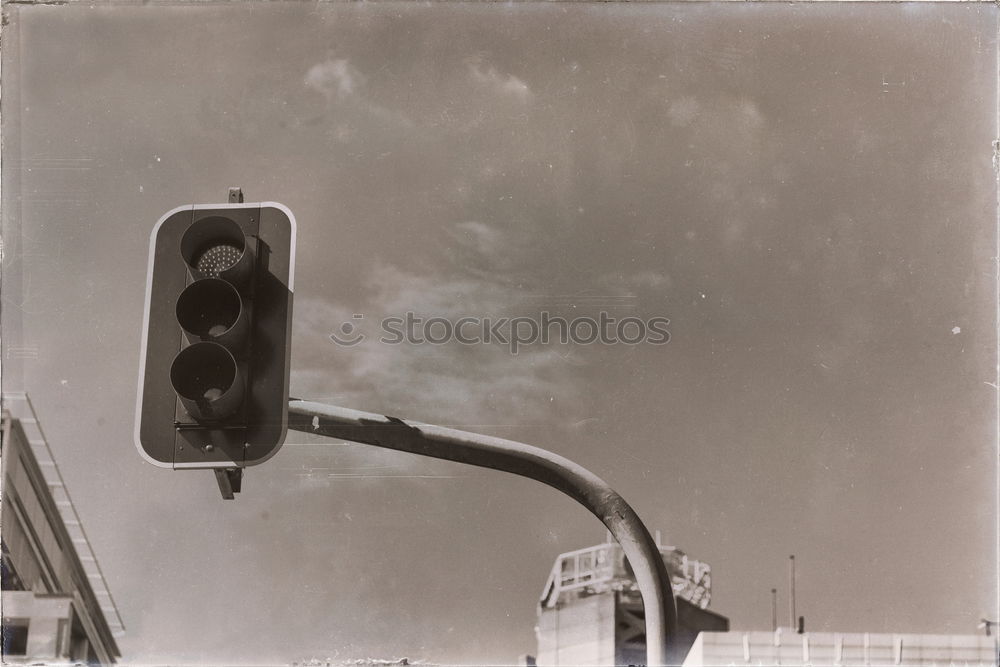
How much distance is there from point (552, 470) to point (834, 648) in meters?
5.85

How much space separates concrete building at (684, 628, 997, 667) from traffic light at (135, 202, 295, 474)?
6151mm

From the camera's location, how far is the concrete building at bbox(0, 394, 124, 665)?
14.1m

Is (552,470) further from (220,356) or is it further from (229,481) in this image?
(220,356)

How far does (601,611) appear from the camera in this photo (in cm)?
2323

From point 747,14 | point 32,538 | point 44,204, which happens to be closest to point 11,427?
point 44,204

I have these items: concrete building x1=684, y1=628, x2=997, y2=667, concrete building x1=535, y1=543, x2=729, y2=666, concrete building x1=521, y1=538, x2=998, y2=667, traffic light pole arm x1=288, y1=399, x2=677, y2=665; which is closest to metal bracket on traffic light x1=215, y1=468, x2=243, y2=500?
traffic light pole arm x1=288, y1=399, x2=677, y2=665

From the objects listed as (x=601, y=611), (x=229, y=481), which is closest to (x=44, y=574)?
(x=601, y=611)

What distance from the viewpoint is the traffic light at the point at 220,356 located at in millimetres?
5312

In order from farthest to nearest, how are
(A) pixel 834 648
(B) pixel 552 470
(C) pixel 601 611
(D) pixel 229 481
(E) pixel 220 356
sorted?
(C) pixel 601 611, (A) pixel 834 648, (B) pixel 552 470, (D) pixel 229 481, (E) pixel 220 356

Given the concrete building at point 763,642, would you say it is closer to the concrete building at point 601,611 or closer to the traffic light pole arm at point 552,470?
the concrete building at point 601,611

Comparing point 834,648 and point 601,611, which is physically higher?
point 601,611

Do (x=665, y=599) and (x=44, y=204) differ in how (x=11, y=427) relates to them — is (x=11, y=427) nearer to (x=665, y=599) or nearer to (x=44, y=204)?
(x=44, y=204)

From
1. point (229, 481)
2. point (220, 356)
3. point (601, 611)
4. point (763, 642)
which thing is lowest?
point (229, 481)

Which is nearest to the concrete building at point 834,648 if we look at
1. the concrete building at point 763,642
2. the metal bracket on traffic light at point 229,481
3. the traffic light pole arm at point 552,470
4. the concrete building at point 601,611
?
the concrete building at point 763,642
